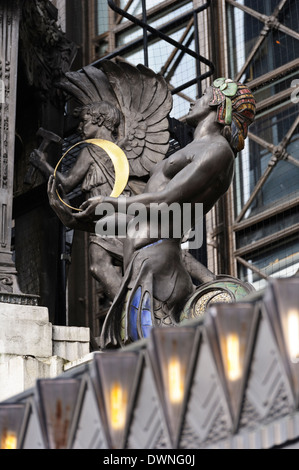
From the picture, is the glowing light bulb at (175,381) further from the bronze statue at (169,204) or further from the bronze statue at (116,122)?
the bronze statue at (116,122)

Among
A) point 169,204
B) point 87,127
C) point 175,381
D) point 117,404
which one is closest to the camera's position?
point 175,381

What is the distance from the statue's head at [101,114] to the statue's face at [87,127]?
2 centimetres

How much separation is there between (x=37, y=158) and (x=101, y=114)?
0.90m

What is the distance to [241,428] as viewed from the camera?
36.9ft

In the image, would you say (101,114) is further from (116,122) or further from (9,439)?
(9,439)

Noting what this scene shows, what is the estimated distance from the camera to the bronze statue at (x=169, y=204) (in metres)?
14.9

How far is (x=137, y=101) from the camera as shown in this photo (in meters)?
18.8

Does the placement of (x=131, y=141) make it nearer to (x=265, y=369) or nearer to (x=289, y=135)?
(x=289, y=135)

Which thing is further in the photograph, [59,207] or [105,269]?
[105,269]

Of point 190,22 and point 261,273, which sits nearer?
point 261,273

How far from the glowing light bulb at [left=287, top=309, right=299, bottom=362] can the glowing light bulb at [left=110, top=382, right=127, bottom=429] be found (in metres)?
1.57

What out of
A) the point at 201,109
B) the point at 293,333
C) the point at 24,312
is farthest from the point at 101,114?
the point at 293,333
